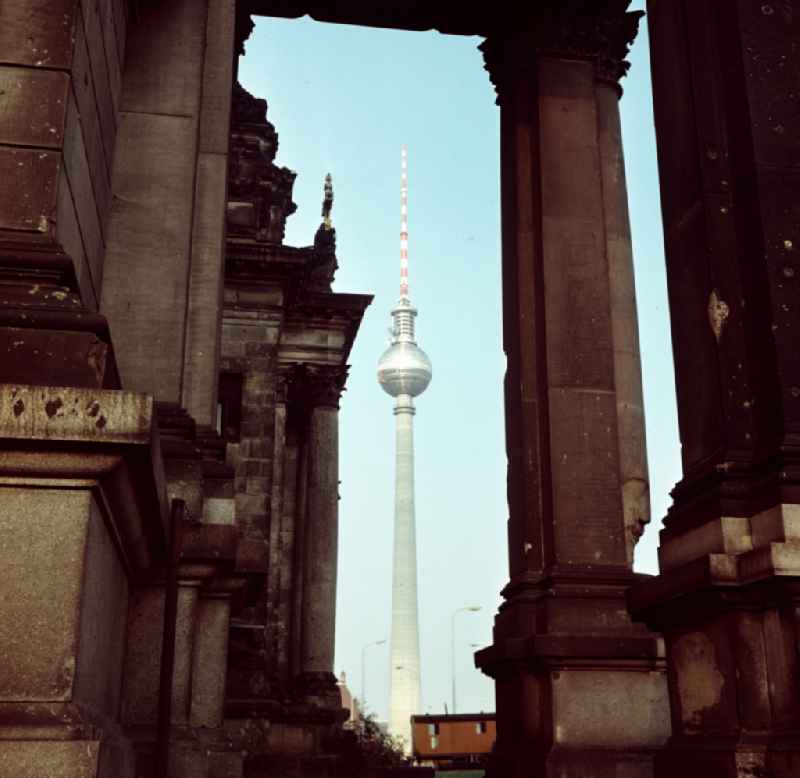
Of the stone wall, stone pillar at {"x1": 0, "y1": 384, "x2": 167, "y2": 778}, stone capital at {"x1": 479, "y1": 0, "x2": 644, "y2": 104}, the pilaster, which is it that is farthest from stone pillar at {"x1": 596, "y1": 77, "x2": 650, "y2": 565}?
the pilaster

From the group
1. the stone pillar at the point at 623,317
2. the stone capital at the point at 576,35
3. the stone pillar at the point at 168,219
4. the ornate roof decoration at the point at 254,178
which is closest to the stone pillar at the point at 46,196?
the stone pillar at the point at 168,219

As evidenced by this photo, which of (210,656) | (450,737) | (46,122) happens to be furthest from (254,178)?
(450,737)

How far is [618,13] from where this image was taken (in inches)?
654

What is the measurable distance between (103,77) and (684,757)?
267 inches

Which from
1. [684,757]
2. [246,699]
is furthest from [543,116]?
[246,699]

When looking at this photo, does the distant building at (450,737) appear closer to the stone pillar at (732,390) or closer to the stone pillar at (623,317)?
the stone pillar at (623,317)

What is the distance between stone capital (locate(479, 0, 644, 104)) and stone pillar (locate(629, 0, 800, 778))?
6.24 metres

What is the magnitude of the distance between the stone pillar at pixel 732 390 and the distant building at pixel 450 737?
64166 mm

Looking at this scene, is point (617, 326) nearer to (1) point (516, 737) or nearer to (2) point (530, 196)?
(2) point (530, 196)

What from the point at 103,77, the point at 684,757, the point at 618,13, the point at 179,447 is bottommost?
the point at 684,757

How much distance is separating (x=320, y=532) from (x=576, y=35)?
21.0 metres

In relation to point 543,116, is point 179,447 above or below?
below

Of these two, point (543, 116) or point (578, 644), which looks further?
point (543, 116)

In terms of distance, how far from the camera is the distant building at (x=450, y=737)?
70.0 m
